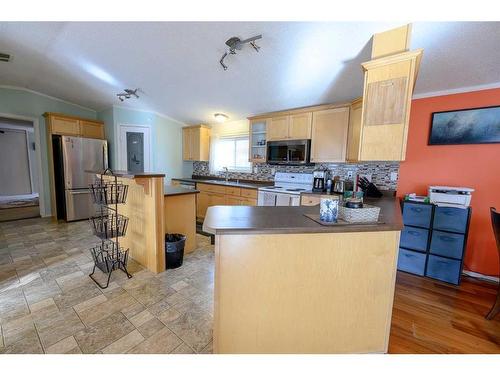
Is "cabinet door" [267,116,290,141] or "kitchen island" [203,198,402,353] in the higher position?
"cabinet door" [267,116,290,141]

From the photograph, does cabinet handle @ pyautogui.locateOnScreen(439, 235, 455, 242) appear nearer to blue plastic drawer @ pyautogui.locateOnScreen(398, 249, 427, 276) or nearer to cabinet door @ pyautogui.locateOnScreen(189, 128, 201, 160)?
blue plastic drawer @ pyautogui.locateOnScreen(398, 249, 427, 276)

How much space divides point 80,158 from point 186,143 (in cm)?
216

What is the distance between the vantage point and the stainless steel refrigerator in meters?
4.11

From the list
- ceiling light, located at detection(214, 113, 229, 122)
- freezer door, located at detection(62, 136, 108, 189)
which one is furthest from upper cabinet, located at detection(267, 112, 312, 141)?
freezer door, located at detection(62, 136, 108, 189)

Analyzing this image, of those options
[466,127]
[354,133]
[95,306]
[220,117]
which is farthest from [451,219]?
[220,117]

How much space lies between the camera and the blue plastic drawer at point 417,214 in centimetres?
243

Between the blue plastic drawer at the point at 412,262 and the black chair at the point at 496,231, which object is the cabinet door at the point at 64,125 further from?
the black chair at the point at 496,231

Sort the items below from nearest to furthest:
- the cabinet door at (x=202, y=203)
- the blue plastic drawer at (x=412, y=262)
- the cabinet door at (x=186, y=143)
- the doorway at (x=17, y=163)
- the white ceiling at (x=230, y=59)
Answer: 1. the white ceiling at (x=230, y=59)
2. the blue plastic drawer at (x=412, y=262)
3. the cabinet door at (x=202, y=203)
4. the cabinet door at (x=186, y=143)
5. the doorway at (x=17, y=163)

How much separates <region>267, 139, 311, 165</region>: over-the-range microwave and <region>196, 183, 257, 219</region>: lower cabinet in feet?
2.33

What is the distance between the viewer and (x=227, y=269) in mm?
1188

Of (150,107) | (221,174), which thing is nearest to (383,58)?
(221,174)

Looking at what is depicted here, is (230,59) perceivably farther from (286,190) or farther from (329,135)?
(286,190)

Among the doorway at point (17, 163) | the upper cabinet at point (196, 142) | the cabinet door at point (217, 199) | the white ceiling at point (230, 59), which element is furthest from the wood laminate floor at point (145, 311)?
the doorway at point (17, 163)

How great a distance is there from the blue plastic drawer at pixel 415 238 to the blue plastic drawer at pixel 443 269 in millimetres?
150
